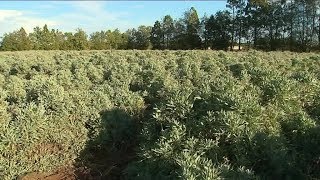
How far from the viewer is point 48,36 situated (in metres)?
69.1

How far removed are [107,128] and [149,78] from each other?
469cm

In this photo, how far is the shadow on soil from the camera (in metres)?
7.46

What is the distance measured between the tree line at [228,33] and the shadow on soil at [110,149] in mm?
45433

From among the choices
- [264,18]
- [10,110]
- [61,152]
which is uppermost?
[264,18]

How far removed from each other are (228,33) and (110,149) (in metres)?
53.1

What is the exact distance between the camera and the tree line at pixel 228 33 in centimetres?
5567

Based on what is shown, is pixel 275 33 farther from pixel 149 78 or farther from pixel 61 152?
pixel 61 152

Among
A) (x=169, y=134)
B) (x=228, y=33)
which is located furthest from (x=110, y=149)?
(x=228, y=33)

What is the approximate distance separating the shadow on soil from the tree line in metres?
45.4

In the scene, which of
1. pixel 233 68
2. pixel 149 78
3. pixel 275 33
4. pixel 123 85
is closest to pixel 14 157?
pixel 123 85

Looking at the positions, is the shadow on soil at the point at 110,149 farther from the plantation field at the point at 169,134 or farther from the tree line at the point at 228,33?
the tree line at the point at 228,33

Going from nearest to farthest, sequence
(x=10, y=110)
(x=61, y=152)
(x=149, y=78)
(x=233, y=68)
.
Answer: (x=61, y=152), (x=10, y=110), (x=149, y=78), (x=233, y=68)

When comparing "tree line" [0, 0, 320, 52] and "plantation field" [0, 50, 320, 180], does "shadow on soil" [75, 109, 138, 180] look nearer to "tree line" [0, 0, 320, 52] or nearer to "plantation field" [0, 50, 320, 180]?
"plantation field" [0, 50, 320, 180]

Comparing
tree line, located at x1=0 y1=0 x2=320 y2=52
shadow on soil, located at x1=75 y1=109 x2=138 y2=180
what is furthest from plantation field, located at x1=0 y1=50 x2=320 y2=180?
tree line, located at x1=0 y1=0 x2=320 y2=52
